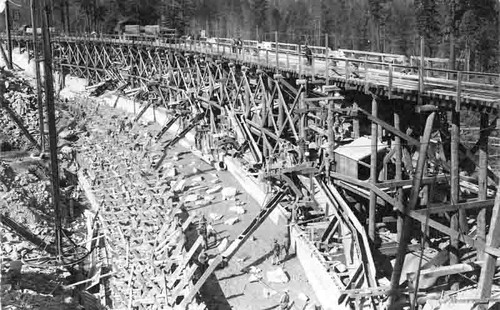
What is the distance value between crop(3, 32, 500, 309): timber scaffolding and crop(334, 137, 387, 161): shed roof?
0.04 meters

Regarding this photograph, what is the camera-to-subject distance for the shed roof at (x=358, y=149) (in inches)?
503

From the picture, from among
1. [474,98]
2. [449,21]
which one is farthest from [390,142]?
[449,21]

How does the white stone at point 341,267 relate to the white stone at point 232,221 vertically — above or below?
above

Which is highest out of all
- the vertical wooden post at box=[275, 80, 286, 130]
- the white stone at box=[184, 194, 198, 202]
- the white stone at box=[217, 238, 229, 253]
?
the vertical wooden post at box=[275, 80, 286, 130]

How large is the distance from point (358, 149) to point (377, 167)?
611mm

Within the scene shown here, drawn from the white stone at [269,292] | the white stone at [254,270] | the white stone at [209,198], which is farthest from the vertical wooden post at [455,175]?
the white stone at [209,198]

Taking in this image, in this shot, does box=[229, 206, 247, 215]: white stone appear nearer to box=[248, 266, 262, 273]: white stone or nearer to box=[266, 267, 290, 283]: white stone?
box=[248, 266, 262, 273]: white stone

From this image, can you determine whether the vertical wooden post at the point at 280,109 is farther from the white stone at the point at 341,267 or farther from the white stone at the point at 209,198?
the white stone at the point at 341,267

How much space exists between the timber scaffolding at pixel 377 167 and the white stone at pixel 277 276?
703mm

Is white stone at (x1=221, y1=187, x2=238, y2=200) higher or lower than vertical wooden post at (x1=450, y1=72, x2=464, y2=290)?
lower

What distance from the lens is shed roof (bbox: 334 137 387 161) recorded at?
12.8 m

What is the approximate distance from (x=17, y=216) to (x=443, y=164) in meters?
13.9

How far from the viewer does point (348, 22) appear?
67.1 metres

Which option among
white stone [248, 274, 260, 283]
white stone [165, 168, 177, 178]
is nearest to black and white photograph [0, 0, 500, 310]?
white stone [248, 274, 260, 283]
